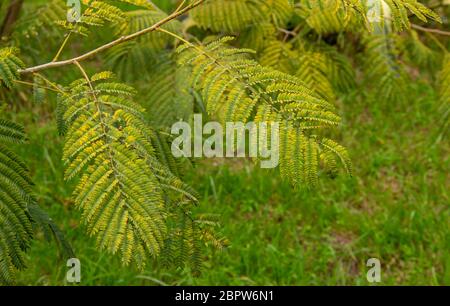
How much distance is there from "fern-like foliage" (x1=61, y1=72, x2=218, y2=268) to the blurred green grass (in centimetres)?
196

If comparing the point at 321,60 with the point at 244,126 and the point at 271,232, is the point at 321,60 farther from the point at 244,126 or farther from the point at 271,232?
the point at 271,232

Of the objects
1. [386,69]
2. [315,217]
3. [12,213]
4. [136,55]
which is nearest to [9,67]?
[12,213]

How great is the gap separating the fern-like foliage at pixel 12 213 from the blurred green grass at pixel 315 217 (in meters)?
1.97

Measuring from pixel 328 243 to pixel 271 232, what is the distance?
1.07 ft

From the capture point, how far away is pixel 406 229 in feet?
12.7

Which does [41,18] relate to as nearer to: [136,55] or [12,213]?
[136,55]

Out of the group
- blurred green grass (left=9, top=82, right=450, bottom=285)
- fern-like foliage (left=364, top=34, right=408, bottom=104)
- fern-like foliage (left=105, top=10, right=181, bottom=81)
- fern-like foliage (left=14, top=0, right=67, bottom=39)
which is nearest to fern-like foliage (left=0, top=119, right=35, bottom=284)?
fern-like foliage (left=105, top=10, right=181, bottom=81)

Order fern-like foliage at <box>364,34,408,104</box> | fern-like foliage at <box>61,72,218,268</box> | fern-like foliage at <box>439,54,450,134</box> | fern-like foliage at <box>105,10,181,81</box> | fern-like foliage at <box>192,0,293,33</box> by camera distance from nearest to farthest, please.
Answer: fern-like foliage at <box>61,72,218,268</box> < fern-like foliage at <box>439,54,450,134</box> < fern-like foliage at <box>192,0,293,33</box> < fern-like foliage at <box>105,10,181,81</box> < fern-like foliage at <box>364,34,408,104</box>

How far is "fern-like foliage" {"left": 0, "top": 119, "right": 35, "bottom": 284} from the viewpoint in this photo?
4.73ft

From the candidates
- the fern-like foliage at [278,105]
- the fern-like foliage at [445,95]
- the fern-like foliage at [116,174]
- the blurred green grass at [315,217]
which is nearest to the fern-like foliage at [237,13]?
the fern-like foliage at [445,95]

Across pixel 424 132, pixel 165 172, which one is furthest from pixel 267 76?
pixel 424 132

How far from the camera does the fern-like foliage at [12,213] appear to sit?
1.44m

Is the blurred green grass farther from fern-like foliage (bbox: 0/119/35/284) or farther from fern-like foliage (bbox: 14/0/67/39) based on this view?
fern-like foliage (bbox: 0/119/35/284)

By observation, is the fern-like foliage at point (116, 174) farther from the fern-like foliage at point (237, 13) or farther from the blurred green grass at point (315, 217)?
the blurred green grass at point (315, 217)
